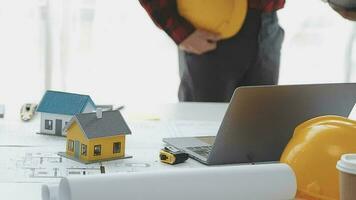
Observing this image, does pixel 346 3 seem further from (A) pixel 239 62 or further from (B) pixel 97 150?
(B) pixel 97 150

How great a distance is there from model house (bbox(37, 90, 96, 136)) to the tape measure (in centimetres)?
24

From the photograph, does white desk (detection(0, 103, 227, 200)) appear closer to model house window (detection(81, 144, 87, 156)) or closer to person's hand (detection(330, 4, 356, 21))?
model house window (detection(81, 144, 87, 156))

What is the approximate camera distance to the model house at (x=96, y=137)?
48.3 inches

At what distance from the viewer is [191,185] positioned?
90 centimetres

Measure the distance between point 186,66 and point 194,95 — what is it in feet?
0.33

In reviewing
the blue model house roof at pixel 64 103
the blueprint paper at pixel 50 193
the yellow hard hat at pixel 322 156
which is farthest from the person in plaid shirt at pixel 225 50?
the blueprint paper at pixel 50 193

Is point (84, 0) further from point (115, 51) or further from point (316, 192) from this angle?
point (316, 192)

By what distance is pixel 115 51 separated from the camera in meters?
2.69

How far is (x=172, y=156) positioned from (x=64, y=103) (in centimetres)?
31

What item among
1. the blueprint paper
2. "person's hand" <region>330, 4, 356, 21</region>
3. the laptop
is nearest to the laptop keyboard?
the laptop

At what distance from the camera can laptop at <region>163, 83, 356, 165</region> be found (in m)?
1.16

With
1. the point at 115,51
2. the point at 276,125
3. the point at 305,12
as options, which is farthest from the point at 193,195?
the point at 305,12

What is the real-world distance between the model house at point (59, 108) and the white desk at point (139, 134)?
0.09 ft

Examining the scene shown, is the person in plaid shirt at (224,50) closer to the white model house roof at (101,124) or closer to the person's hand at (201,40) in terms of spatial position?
the person's hand at (201,40)
